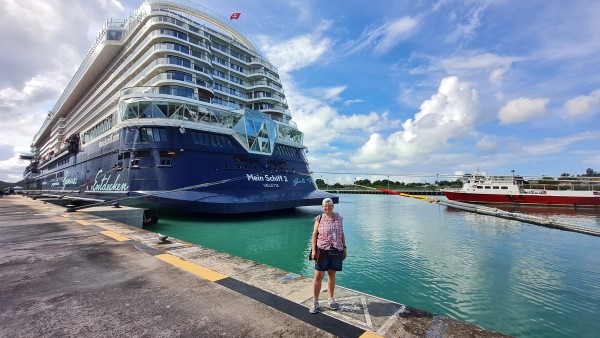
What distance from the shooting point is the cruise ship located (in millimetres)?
18750

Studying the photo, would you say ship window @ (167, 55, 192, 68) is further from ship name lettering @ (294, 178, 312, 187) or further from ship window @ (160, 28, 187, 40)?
ship name lettering @ (294, 178, 312, 187)

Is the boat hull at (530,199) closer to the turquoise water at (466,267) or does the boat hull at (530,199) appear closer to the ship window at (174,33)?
the turquoise water at (466,267)

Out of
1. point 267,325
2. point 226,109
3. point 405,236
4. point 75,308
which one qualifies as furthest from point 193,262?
point 226,109

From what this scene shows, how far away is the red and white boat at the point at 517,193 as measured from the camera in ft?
142

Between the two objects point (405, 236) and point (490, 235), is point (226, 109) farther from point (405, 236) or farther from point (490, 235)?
point (490, 235)

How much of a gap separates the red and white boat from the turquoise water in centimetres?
3053

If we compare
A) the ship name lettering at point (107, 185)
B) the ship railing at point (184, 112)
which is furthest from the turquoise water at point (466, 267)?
the ship railing at point (184, 112)

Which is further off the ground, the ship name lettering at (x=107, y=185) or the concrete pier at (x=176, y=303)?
the ship name lettering at (x=107, y=185)

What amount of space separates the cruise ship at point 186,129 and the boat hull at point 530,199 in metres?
33.7

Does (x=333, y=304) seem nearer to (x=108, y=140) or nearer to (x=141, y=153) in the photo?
(x=141, y=153)

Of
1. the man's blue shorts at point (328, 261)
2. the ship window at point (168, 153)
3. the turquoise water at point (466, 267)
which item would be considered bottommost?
the turquoise water at point (466, 267)

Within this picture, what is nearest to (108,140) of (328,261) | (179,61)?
(179,61)

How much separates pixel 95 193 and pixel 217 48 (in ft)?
59.4

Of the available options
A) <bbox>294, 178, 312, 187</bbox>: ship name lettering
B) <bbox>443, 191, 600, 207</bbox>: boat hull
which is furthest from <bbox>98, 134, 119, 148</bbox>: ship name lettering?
<bbox>443, 191, 600, 207</bbox>: boat hull
